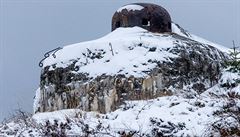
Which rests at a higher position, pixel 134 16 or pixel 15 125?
pixel 134 16

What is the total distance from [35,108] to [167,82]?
4.96 m

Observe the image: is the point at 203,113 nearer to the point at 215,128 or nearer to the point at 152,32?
the point at 215,128

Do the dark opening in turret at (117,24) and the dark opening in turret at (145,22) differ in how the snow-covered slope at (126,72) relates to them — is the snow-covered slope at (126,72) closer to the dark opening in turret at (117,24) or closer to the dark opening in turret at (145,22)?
the dark opening in turret at (145,22)

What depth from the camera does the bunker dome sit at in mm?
20078

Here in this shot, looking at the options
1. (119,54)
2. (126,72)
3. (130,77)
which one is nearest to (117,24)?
(119,54)

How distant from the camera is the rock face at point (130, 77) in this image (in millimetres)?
15664

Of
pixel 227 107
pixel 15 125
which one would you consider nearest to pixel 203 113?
pixel 227 107

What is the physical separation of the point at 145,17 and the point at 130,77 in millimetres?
4964

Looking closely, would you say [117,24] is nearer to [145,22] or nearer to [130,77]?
[145,22]

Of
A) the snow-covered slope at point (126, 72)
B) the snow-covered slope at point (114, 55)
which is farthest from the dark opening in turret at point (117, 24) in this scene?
the snow-covered slope at point (114, 55)

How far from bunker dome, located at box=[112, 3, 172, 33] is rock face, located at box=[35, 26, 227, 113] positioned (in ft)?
5.36

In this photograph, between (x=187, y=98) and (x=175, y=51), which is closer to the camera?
(x=187, y=98)

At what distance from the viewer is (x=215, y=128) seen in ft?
23.7

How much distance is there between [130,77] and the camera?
1580 centimetres
